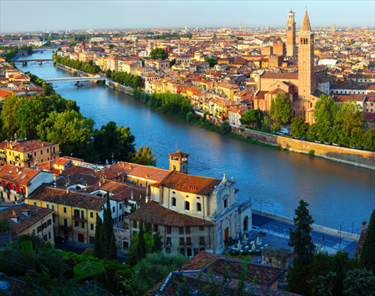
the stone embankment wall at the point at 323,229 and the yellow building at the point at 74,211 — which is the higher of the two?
the yellow building at the point at 74,211

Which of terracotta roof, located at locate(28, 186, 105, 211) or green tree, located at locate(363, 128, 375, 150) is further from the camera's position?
green tree, located at locate(363, 128, 375, 150)

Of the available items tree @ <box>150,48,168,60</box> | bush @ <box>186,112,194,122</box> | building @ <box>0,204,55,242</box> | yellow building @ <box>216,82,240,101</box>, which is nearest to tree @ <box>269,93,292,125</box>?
bush @ <box>186,112,194,122</box>

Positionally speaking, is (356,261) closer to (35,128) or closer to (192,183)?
(192,183)

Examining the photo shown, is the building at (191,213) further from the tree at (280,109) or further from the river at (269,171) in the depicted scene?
the tree at (280,109)

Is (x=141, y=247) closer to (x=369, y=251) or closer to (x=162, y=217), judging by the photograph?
(x=162, y=217)

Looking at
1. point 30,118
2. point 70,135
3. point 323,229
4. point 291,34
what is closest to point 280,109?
point 70,135

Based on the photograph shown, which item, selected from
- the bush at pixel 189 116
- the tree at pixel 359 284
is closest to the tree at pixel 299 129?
the bush at pixel 189 116

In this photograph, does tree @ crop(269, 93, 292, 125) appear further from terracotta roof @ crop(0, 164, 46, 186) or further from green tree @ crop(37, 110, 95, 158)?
terracotta roof @ crop(0, 164, 46, 186)
